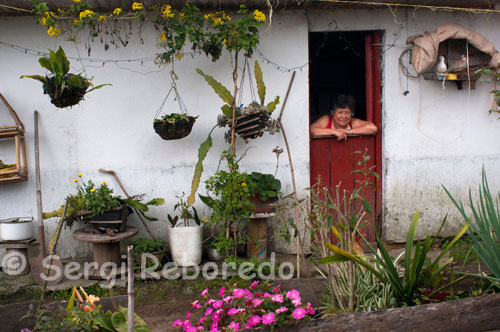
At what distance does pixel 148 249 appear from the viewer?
548 cm

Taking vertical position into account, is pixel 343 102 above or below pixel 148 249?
above

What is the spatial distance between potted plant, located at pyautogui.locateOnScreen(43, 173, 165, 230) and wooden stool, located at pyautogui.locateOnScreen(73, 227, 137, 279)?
104mm

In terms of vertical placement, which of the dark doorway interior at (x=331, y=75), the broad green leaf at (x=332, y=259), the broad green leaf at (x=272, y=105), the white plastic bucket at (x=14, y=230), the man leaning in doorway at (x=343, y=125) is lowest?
the white plastic bucket at (x=14, y=230)

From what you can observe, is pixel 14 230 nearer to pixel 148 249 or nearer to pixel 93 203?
pixel 93 203

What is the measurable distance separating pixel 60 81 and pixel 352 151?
129 inches

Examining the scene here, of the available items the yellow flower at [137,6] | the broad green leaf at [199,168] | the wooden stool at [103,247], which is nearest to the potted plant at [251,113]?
the broad green leaf at [199,168]

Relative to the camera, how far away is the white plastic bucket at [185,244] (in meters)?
5.48

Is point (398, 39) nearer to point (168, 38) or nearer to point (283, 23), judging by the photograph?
point (283, 23)

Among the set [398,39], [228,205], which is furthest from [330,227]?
[398,39]

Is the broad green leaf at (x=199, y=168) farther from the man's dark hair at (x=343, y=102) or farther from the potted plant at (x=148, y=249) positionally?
the man's dark hair at (x=343, y=102)

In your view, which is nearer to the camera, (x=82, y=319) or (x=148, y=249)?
(x=82, y=319)

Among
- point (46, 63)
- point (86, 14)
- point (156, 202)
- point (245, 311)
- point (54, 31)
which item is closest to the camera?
point (245, 311)

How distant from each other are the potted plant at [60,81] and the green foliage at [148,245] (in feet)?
5.33

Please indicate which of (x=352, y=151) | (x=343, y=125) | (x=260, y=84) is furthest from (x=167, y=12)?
(x=352, y=151)
